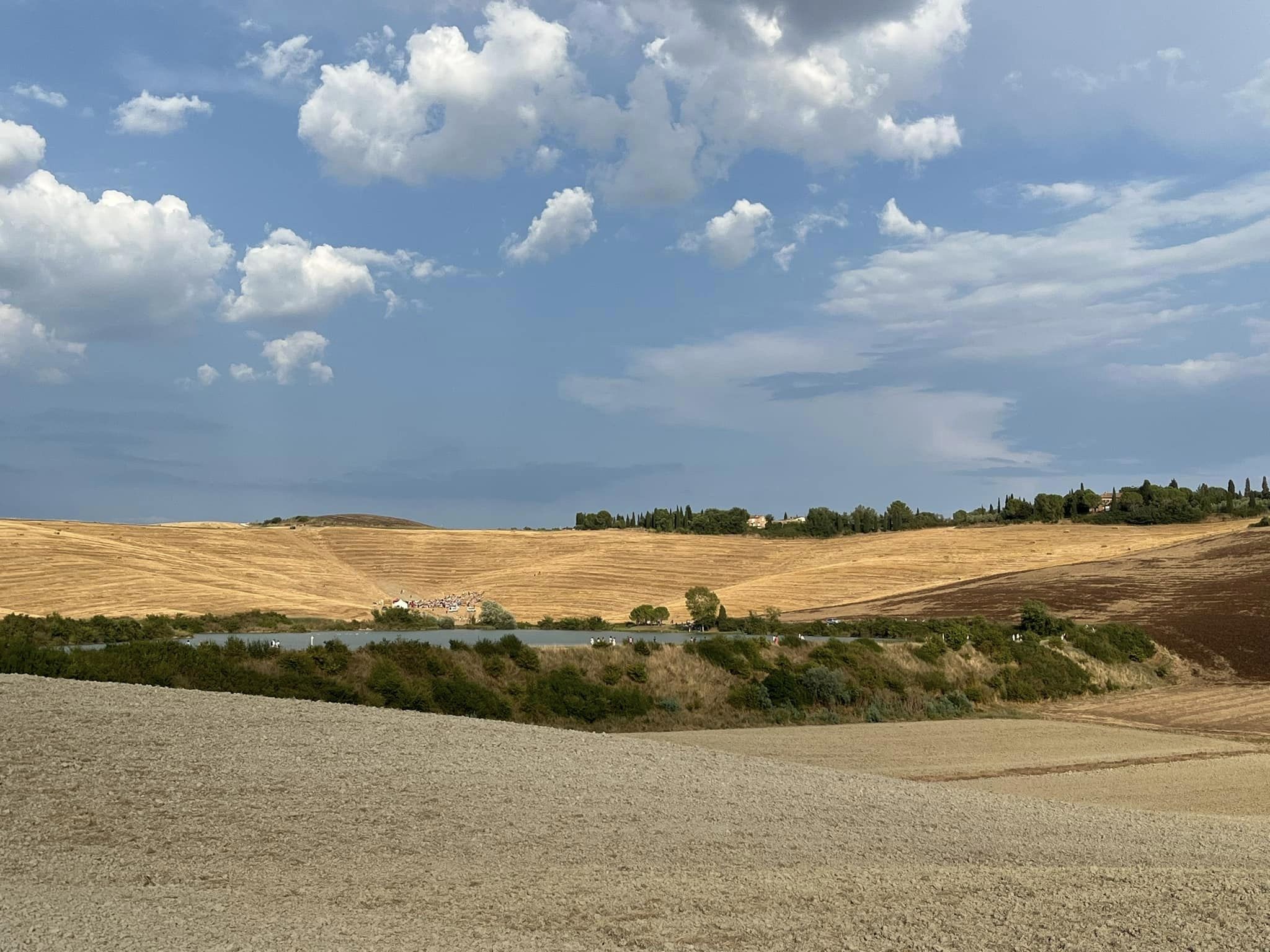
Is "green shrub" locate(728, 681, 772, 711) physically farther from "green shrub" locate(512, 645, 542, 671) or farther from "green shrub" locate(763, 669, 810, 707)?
"green shrub" locate(512, 645, 542, 671)

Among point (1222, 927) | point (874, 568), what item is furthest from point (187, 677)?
point (874, 568)

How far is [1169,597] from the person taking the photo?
194ft

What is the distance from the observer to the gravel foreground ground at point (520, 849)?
7.86 meters

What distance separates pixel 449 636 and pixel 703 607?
20.1 m

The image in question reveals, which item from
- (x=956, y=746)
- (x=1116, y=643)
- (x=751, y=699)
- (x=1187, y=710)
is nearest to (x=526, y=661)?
(x=751, y=699)

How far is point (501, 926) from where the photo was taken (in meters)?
8.13

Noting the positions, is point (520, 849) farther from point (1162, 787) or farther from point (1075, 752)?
point (1075, 752)

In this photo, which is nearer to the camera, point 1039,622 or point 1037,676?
point 1037,676

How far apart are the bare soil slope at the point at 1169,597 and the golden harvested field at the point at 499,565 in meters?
5.58

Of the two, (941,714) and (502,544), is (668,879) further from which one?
(502,544)

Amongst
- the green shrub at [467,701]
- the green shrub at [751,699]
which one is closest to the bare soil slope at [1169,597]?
the green shrub at [751,699]

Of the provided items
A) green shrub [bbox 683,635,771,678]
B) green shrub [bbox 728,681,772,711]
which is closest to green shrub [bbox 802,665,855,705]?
green shrub [bbox 728,681,772,711]

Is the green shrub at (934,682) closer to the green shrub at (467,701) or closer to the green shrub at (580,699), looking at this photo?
the green shrub at (580,699)

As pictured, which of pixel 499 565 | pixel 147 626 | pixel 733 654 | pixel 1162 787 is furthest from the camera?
pixel 499 565
